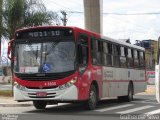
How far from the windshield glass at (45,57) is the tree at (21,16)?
415 inches

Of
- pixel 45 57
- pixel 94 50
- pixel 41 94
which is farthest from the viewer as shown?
pixel 94 50

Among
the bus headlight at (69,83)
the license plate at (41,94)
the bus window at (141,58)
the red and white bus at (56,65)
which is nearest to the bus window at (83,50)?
the red and white bus at (56,65)

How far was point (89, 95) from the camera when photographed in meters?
18.5

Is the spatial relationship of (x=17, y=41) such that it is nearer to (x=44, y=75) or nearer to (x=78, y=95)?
(x=44, y=75)

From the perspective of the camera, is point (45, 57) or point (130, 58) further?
point (130, 58)

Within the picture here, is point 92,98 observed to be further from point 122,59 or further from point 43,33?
point 122,59

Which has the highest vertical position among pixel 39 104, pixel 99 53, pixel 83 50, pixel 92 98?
pixel 83 50

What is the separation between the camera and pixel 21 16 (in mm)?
28875

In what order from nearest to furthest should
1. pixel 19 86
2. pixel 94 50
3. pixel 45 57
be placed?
pixel 45 57
pixel 19 86
pixel 94 50

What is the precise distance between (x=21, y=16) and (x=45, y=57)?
11558 mm

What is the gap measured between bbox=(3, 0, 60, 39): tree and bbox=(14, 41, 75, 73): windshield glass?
10.6 metres

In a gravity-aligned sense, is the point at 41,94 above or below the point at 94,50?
below

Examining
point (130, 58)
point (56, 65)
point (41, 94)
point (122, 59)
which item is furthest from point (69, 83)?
point (130, 58)

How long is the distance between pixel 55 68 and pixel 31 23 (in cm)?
1175
